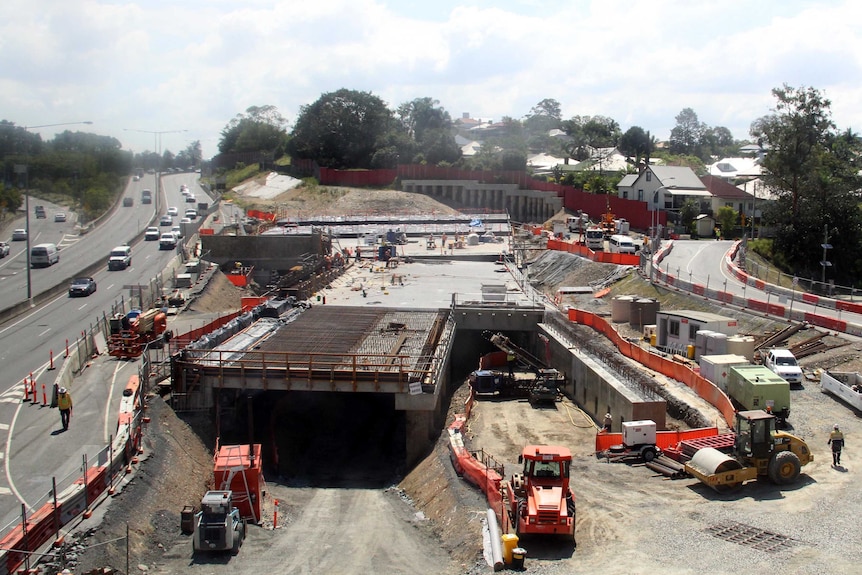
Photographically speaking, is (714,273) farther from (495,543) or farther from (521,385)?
(495,543)

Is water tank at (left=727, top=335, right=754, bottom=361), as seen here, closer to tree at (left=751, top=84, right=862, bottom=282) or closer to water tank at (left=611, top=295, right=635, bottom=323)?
water tank at (left=611, top=295, right=635, bottom=323)

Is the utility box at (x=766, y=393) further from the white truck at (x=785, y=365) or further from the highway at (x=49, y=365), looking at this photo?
the highway at (x=49, y=365)

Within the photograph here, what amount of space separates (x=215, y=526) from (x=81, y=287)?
33292 mm

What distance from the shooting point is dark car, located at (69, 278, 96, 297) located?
47469mm

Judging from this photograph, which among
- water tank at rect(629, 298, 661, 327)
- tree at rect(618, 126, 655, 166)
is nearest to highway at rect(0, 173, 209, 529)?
water tank at rect(629, 298, 661, 327)

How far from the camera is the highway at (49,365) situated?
2055cm

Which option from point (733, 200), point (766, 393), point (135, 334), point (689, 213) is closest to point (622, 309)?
point (766, 393)

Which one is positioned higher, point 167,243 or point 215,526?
point 167,243

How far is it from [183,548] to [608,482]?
10695mm

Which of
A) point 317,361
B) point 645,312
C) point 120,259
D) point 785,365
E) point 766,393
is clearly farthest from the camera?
point 120,259

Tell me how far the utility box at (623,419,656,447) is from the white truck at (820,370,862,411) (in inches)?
321

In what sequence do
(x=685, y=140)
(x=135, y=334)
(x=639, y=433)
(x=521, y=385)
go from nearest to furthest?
(x=639, y=433), (x=135, y=334), (x=521, y=385), (x=685, y=140)

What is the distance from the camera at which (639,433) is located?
80.1ft

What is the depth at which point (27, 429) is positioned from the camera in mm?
23641
